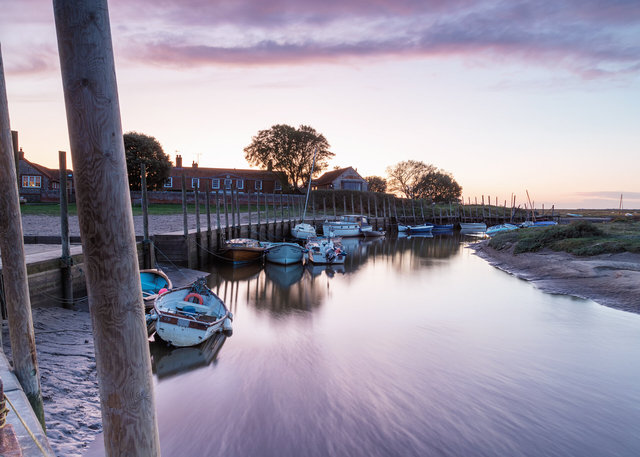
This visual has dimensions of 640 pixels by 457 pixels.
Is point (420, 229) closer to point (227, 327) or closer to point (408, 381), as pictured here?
point (227, 327)

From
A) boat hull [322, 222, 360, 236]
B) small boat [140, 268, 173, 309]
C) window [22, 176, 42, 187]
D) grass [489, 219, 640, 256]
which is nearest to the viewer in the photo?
small boat [140, 268, 173, 309]

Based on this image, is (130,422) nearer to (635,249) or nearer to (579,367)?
(579,367)

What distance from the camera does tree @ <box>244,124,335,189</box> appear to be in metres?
69.9

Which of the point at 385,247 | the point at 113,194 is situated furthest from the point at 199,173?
the point at 113,194

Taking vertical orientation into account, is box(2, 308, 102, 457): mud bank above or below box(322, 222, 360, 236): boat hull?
above

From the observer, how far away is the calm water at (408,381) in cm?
695

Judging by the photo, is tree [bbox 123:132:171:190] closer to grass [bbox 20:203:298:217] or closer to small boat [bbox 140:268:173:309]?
grass [bbox 20:203:298:217]

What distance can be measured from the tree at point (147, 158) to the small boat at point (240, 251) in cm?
2889

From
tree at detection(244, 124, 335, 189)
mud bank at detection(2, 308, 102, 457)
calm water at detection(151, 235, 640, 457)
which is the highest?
tree at detection(244, 124, 335, 189)

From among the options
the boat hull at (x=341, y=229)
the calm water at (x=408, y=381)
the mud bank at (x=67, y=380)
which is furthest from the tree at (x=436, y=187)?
the mud bank at (x=67, y=380)

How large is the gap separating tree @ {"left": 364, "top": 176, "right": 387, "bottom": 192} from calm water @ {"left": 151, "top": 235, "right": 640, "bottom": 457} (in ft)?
242

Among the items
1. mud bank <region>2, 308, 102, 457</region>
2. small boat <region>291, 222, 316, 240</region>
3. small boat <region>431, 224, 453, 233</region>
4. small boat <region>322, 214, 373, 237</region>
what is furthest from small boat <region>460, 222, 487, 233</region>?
mud bank <region>2, 308, 102, 457</region>

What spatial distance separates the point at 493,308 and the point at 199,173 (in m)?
58.9

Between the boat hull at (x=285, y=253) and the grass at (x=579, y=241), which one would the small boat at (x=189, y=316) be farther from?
the grass at (x=579, y=241)
